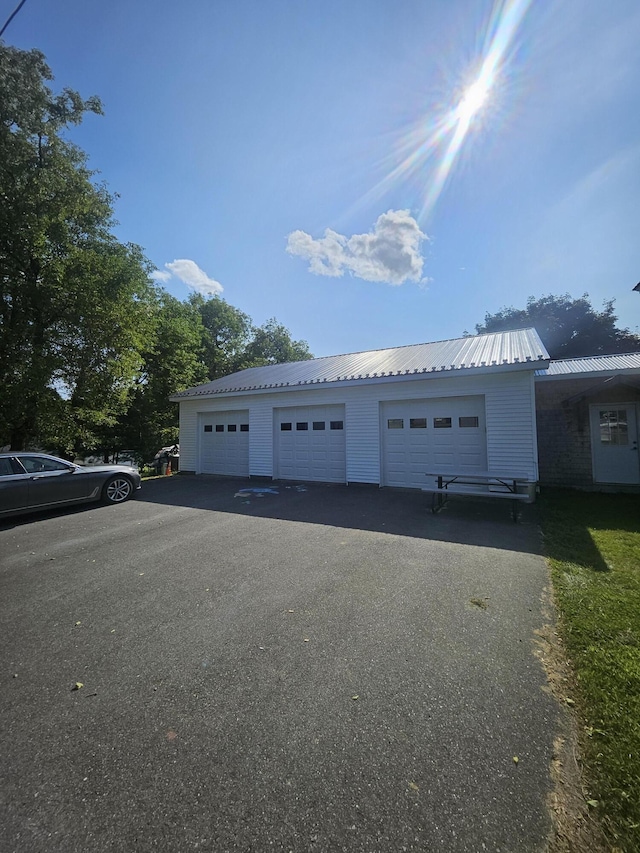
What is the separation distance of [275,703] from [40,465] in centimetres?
705

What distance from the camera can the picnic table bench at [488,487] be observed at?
6.53 meters

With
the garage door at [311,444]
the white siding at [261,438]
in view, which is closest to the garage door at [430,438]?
the garage door at [311,444]

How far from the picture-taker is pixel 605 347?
25.5 meters

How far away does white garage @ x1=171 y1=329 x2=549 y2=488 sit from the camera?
7.99 metres

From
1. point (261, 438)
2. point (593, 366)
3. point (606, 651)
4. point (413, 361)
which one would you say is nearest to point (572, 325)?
point (593, 366)

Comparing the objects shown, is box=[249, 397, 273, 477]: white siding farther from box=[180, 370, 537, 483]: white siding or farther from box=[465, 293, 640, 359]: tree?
box=[465, 293, 640, 359]: tree

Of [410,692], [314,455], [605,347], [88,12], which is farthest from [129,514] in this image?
[605,347]

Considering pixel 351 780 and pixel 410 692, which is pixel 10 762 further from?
pixel 410 692

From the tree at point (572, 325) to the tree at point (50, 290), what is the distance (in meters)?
25.2

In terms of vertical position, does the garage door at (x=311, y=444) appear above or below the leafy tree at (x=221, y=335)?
below

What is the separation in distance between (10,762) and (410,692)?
2145 millimetres

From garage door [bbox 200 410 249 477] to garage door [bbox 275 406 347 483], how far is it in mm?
1446

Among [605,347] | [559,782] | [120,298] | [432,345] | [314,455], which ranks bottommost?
[559,782]

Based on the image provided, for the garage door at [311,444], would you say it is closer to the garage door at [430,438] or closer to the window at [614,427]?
the garage door at [430,438]
